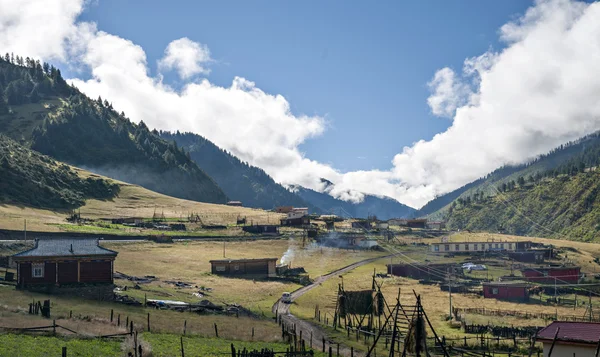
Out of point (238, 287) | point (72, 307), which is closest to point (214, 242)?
point (238, 287)

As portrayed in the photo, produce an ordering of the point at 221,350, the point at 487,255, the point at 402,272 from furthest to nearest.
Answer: the point at 487,255
the point at 402,272
the point at 221,350

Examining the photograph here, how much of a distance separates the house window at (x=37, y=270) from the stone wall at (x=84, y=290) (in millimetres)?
1212

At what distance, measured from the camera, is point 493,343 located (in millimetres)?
52656

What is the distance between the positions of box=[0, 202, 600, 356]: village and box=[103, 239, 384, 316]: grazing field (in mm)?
330

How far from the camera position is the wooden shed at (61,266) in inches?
2429

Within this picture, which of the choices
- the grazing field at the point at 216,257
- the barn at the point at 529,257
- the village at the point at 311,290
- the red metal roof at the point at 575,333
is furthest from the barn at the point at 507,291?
the red metal roof at the point at 575,333

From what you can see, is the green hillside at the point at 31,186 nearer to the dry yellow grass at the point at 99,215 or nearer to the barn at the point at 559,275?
the dry yellow grass at the point at 99,215

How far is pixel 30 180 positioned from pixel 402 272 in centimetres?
12285

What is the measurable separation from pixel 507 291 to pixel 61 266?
6276cm

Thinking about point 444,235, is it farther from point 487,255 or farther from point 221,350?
point 221,350

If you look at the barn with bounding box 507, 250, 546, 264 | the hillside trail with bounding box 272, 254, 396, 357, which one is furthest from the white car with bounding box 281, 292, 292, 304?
the barn with bounding box 507, 250, 546, 264

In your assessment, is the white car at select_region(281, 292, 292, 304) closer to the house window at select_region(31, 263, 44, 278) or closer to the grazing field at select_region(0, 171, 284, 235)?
the house window at select_region(31, 263, 44, 278)

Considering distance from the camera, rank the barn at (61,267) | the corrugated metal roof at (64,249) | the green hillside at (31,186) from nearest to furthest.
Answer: the barn at (61,267) → the corrugated metal roof at (64,249) → the green hillside at (31,186)

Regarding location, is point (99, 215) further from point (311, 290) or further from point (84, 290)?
point (84, 290)
